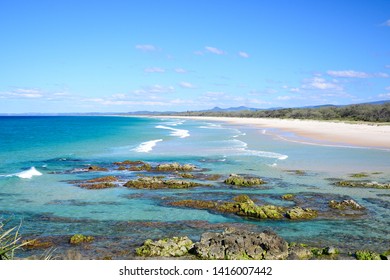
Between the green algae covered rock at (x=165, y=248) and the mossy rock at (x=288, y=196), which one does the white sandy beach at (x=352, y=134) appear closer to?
the mossy rock at (x=288, y=196)

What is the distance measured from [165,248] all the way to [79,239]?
318cm

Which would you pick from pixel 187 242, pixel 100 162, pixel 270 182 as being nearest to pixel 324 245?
pixel 187 242

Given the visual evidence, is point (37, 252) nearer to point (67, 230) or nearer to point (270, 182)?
point (67, 230)

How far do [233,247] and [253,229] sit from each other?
12.0 feet

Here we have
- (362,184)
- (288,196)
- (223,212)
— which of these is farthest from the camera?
(362,184)

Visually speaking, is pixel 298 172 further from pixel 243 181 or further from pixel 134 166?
pixel 134 166

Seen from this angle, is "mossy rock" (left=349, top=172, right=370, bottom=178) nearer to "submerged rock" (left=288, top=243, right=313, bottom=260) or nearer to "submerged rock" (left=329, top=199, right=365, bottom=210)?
"submerged rock" (left=329, top=199, right=365, bottom=210)

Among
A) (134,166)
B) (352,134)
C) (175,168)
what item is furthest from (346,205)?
Answer: (352,134)

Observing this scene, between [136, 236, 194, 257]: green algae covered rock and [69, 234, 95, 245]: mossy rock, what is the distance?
2.19 meters

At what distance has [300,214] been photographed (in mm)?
15508

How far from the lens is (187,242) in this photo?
11703 millimetres

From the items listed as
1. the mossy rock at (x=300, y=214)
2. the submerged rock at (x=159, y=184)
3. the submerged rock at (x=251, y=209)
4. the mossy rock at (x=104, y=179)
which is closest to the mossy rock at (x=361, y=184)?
the submerged rock at (x=251, y=209)

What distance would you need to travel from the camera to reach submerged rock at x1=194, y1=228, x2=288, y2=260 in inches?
412

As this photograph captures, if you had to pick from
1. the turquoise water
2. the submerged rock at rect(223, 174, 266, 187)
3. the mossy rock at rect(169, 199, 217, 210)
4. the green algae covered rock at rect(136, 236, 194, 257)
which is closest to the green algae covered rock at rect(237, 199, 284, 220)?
the turquoise water
